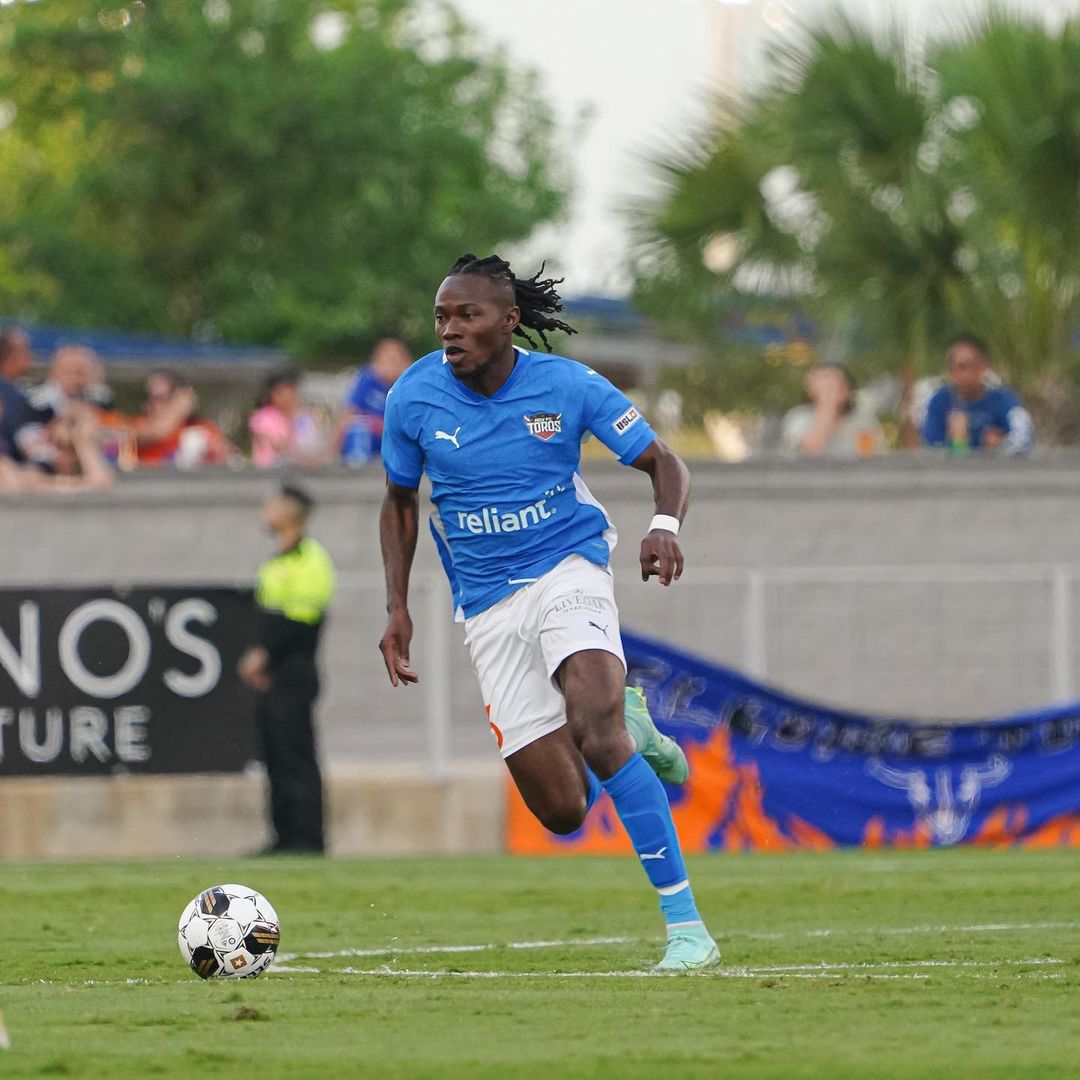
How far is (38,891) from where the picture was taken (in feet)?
41.8

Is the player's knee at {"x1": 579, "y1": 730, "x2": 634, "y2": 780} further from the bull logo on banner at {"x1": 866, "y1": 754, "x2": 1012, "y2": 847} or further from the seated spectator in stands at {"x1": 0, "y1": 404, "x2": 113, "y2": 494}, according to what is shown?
the seated spectator in stands at {"x1": 0, "y1": 404, "x2": 113, "y2": 494}

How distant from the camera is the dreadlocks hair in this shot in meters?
8.62

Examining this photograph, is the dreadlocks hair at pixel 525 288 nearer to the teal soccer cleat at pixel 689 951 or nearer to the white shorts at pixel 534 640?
the white shorts at pixel 534 640

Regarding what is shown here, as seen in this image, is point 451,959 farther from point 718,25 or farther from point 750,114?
point 718,25

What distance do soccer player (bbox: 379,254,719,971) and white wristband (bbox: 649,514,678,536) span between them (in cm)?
7

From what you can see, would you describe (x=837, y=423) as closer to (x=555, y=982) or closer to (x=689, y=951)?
(x=689, y=951)

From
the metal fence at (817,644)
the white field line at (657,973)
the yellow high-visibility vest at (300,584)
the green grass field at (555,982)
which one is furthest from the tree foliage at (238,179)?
the white field line at (657,973)

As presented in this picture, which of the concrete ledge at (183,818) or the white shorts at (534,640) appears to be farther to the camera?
the concrete ledge at (183,818)

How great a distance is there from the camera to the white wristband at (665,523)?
8180 millimetres

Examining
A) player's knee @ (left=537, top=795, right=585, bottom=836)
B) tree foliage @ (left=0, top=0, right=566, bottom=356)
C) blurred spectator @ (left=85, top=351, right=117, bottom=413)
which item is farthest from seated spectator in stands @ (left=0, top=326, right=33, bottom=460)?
tree foliage @ (left=0, top=0, right=566, bottom=356)

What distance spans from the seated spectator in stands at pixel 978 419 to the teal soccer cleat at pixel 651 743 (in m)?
8.87

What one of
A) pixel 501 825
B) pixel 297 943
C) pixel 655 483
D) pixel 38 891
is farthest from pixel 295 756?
pixel 655 483

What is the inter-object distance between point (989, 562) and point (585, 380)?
1056cm

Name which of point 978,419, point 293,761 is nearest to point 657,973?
point 293,761
